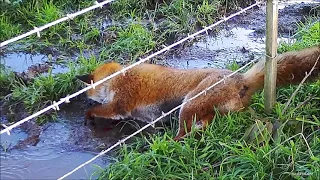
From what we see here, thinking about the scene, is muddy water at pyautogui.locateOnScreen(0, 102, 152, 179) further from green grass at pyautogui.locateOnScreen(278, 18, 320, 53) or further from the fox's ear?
green grass at pyautogui.locateOnScreen(278, 18, 320, 53)

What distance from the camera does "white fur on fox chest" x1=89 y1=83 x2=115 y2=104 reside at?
15.3 feet

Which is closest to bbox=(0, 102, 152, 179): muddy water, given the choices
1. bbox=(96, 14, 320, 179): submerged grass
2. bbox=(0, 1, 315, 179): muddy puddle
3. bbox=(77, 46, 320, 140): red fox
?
bbox=(0, 1, 315, 179): muddy puddle

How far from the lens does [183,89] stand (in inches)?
171

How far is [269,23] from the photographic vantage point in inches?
148

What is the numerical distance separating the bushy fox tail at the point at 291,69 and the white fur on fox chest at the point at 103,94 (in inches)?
46.1

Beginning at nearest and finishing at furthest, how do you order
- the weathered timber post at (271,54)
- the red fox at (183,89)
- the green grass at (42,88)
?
the weathered timber post at (271,54), the red fox at (183,89), the green grass at (42,88)

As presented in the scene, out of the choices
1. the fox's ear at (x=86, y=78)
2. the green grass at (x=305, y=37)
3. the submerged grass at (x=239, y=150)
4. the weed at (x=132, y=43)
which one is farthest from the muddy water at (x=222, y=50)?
the submerged grass at (x=239, y=150)

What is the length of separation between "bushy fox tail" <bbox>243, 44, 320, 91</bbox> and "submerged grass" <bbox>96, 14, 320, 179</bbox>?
0.20 metres

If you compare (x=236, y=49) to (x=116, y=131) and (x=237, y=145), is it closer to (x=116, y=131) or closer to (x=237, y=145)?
(x=116, y=131)

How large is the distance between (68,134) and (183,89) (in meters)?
0.99

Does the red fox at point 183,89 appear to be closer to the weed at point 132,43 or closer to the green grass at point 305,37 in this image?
the weed at point 132,43

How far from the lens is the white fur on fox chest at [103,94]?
4.65 metres

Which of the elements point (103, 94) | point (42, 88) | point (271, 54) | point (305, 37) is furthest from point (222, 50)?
point (271, 54)

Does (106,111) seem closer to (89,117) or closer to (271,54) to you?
(89,117)
